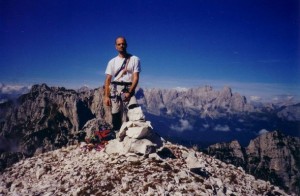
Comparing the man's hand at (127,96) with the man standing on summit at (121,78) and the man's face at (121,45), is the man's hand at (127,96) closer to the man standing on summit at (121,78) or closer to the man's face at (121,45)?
the man standing on summit at (121,78)

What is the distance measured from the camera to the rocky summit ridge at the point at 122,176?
15305 mm

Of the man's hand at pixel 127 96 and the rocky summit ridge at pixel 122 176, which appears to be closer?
the rocky summit ridge at pixel 122 176

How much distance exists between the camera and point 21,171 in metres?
19.5

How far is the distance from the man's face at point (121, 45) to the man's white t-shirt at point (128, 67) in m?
0.53

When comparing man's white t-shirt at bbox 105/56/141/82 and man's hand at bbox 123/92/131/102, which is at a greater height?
man's white t-shirt at bbox 105/56/141/82

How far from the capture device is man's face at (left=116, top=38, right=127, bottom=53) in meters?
16.5

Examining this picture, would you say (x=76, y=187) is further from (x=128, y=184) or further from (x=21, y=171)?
(x=21, y=171)

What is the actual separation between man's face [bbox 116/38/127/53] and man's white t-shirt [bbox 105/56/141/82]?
529mm

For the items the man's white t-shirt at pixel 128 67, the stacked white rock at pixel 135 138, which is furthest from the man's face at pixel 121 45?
the stacked white rock at pixel 135 138

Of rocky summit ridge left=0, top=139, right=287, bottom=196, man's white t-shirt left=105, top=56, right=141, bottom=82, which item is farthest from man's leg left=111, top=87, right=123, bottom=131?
rocky summit ridge left=0, top=139, right=287, bottom=196

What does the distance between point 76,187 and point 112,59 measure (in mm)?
7768

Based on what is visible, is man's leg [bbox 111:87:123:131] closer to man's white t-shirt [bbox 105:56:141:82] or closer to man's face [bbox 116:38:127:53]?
man's white t-shirt [bbox 105:56:141:82]

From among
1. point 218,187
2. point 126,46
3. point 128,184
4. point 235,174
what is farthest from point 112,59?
point 235,174

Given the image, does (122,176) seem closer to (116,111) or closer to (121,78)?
(116,111)
